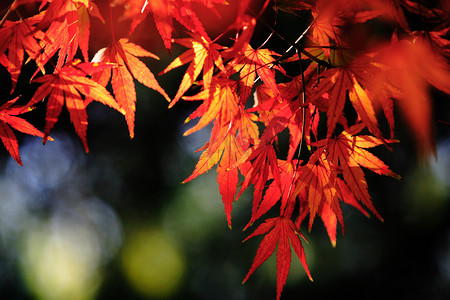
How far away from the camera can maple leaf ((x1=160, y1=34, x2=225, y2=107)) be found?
649 millimetres

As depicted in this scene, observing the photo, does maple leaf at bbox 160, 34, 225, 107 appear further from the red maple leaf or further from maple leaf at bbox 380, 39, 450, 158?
maple leaf at bbox 380, 39, 450, 158

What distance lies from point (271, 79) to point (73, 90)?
0.43 meters

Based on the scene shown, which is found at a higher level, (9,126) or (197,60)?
(197,60)

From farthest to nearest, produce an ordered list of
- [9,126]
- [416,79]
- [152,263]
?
[152,263] → [9,126] → [416,79]

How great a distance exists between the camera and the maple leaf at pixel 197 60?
649 mm

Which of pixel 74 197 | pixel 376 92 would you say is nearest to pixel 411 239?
pixel 376 92

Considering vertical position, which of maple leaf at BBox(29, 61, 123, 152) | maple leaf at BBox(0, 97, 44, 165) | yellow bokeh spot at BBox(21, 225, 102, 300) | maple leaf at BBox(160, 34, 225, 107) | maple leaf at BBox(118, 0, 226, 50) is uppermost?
maple leaf at BBox(118, 0, 226, 50)

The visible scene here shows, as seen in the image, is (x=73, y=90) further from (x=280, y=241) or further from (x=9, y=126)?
(x=280, y=241)

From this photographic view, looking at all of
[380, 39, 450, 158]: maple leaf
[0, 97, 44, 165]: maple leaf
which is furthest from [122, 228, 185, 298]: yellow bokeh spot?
[380, 39, 450, 158]: maple leaf

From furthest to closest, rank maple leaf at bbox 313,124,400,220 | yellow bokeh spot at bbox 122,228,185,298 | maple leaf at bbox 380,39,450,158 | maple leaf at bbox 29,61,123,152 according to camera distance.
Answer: yellow bokeh spot at bbox 122,228,185,298, maple leaf at bbox 313,124,400,220, maple leaf at bbox 29,61,123,152, maple leaf at bbox 380,39,450,158

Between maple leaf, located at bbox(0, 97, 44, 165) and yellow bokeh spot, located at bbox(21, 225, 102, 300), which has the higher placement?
maple leaf, located at bbox(0, 97, 44, 165)

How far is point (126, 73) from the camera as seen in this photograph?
2.29 feet

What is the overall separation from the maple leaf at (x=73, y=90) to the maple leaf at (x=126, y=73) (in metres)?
0.05

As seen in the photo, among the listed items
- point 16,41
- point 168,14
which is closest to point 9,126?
point 16,41
